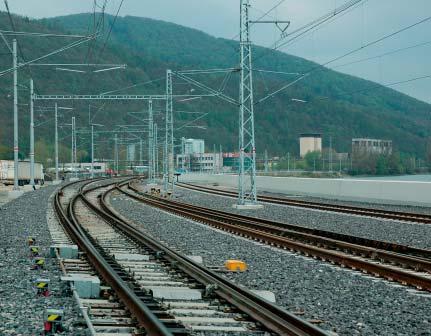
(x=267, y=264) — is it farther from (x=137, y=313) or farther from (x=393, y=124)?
(x=393, y=124)

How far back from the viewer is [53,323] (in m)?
7.94

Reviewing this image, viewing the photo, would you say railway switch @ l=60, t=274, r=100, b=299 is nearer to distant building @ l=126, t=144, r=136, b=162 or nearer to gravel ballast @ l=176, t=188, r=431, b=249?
gravel ballast @ l=176, t=188, r=431, b=249

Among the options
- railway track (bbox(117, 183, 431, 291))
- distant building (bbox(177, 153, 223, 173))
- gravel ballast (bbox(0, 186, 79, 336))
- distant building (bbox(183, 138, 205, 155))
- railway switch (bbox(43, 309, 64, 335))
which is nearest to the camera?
railway switch (bbox(43, 309, 64, 335))

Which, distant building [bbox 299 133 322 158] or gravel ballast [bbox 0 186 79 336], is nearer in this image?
gravel ballast [bbox 0 186 79 336]

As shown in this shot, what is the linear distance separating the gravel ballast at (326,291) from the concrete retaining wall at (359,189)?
17327 millimetres

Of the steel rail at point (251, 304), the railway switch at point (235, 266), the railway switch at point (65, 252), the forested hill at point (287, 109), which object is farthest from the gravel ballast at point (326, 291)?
the forested hill at point (287, 109)

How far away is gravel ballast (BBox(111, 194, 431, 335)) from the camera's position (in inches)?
355

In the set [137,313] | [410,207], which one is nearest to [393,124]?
[410,207]

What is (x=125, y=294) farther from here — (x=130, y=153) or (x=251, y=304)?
(x=130, y=153)

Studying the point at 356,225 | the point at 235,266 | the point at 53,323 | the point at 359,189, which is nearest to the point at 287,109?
the point at 359,189

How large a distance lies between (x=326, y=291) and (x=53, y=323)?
4.92 m

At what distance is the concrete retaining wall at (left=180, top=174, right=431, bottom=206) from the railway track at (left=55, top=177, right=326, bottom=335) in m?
21.0

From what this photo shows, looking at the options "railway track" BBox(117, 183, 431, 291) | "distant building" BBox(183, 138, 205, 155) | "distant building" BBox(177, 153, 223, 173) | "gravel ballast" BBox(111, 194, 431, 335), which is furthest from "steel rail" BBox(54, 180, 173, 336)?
"distant building" BBox(183, 138, 205, 155)

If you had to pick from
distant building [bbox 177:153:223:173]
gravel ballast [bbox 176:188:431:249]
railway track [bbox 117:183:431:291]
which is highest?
distant building [bbox 177:153:223:173]
